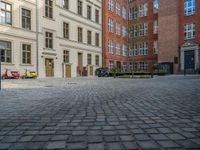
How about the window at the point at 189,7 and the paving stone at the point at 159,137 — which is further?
the window at the point at 189,7

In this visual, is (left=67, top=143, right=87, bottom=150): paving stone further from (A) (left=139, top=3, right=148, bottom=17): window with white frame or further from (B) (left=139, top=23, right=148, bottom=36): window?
(A) (left=139, top=3, right=148, bottom=17): window with white frame

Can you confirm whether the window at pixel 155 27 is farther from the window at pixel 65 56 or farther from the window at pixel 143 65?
the window at pixel 65 56

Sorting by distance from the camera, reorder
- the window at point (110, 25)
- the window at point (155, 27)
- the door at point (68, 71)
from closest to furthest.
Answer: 1. the door at point (68, 71)
2. the window at point (110, 25)
3. the window at point (155, 27)

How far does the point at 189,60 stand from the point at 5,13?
96.1 ft

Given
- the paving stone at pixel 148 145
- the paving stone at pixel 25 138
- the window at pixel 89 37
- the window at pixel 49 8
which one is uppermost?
the window at pixel 49 8

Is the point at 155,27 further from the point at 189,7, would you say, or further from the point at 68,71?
the point at 68,71

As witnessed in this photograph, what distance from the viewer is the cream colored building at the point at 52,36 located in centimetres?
2054

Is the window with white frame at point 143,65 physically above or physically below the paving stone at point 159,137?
above

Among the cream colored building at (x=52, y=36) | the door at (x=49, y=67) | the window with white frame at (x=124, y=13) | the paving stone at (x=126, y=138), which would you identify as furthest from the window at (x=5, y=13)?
the window with white frame at (x=124, y=13)

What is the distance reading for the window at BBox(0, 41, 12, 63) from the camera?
19688 mm

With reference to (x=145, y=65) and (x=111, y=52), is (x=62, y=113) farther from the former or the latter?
Result: (x=145, y=65)

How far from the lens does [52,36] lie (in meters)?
25.3

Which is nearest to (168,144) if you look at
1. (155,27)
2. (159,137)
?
(159,137)

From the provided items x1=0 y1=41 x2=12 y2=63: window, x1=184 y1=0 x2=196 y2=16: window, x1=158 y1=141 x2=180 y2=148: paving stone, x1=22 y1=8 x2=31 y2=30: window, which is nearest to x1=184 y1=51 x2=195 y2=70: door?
x1=184 y1=0 x2=196 y2=16: window
